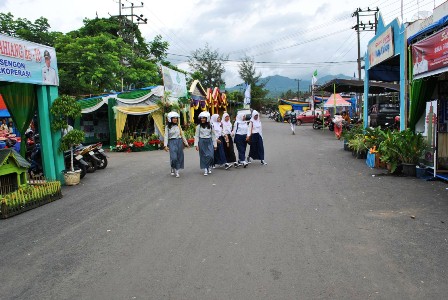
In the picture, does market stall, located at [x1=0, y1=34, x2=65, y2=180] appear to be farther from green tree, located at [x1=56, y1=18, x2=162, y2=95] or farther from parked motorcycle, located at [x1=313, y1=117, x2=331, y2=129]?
parked motorcycle, located at [x1=313, y1=117, x2=331, y2=129]

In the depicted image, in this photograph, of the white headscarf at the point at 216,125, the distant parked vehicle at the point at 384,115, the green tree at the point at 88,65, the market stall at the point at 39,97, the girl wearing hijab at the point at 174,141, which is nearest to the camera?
the market stall at the point at 39,97

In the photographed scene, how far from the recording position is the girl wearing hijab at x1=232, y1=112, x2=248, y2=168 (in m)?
11.4

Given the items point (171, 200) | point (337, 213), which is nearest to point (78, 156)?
point (171, 200)

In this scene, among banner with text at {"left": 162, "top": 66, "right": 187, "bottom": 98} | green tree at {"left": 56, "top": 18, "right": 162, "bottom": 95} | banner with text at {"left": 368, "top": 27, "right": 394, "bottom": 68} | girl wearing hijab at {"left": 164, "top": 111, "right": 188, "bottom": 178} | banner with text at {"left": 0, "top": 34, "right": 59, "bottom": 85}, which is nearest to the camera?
banner with text at {"left": 0, "top": 34, "right": 59, "bottom": 85}

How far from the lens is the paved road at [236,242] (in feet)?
11.9

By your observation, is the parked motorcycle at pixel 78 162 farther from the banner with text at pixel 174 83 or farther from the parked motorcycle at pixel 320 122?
the parked motorcycle at pixel 320 122

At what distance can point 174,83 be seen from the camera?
2098 cm

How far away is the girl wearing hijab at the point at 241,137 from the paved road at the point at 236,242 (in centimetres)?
268

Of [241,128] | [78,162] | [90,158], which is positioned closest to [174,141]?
[241,128]

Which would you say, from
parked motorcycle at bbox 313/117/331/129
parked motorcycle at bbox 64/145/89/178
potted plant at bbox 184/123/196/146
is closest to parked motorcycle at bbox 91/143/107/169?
parked motorcycle at bbox 64/145/89/178

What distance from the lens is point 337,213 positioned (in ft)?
19.9

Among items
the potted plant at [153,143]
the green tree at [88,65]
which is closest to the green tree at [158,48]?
the green tree at [88,65]

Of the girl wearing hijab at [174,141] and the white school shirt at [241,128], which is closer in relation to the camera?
the girl wearing hijab at [174,141]

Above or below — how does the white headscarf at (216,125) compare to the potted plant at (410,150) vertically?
above
